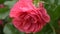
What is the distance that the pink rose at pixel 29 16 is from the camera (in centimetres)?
49

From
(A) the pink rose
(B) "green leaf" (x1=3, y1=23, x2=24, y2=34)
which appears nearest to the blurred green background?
(B) "green leaf" (x1=3, y1=23, x2=24, y2=34)

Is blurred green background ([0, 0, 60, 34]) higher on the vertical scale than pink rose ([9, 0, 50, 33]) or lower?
lower

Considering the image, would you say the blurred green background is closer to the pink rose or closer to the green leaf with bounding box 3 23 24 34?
the green leaf with bounding box 3 23 24 34

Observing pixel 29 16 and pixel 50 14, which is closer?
pixel 29 16

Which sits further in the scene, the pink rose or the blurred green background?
the blurred green background

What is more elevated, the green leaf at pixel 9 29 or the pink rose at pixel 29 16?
the pink rose at pixel 29 16

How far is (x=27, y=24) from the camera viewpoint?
0.52m

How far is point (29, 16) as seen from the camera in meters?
0.50

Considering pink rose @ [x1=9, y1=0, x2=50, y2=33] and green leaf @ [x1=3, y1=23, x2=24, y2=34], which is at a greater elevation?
pink rose @ [x1=9, y1=0, x2=50, y2=33]

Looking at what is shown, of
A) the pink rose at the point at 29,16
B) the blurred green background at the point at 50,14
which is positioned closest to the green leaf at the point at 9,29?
the blurred green background at the point at 50,14

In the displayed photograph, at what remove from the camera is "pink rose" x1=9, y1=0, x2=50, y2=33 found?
19.5 inches

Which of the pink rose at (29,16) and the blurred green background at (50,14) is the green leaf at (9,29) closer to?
the blurred green background at (50,14)

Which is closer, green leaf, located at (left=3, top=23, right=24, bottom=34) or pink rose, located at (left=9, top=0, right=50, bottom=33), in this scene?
pink rose, located at (left=9, top=0, right=50, bottom=33)

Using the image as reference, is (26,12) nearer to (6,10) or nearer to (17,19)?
(17,19)
